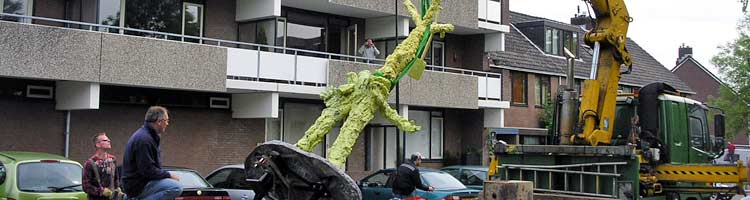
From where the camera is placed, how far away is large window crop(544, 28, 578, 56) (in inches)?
1416

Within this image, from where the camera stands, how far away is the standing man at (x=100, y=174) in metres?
11.0

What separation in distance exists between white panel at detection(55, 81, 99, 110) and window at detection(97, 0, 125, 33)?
1.70 m

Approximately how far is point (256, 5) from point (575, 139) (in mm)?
10609

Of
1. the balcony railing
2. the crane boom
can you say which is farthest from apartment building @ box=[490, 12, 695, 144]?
the crane boom

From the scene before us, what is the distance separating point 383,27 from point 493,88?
5119mm

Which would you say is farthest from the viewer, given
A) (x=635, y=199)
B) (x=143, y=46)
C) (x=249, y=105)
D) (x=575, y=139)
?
(x=249, y=105)

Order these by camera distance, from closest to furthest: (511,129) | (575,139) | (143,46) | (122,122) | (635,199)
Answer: (635,199) < (575,139) < (143,46) < (122,122) < (511,129)

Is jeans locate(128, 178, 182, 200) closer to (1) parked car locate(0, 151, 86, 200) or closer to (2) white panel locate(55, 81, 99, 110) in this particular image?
(1) parked car locate(0, 151, 86, 200)

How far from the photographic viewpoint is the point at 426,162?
28.8m

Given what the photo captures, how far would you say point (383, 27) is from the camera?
26484mm

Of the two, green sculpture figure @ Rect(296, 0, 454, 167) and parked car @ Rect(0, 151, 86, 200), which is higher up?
green sculpture figure @ Rect(296, 0, 454, 167)

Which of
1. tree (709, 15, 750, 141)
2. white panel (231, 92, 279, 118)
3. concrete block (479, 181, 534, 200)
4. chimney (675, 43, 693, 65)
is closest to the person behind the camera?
concrete block (479, 181, 534, 200)

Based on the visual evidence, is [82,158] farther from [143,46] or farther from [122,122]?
[143,46]

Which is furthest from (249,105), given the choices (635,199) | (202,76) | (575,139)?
(635,199)
